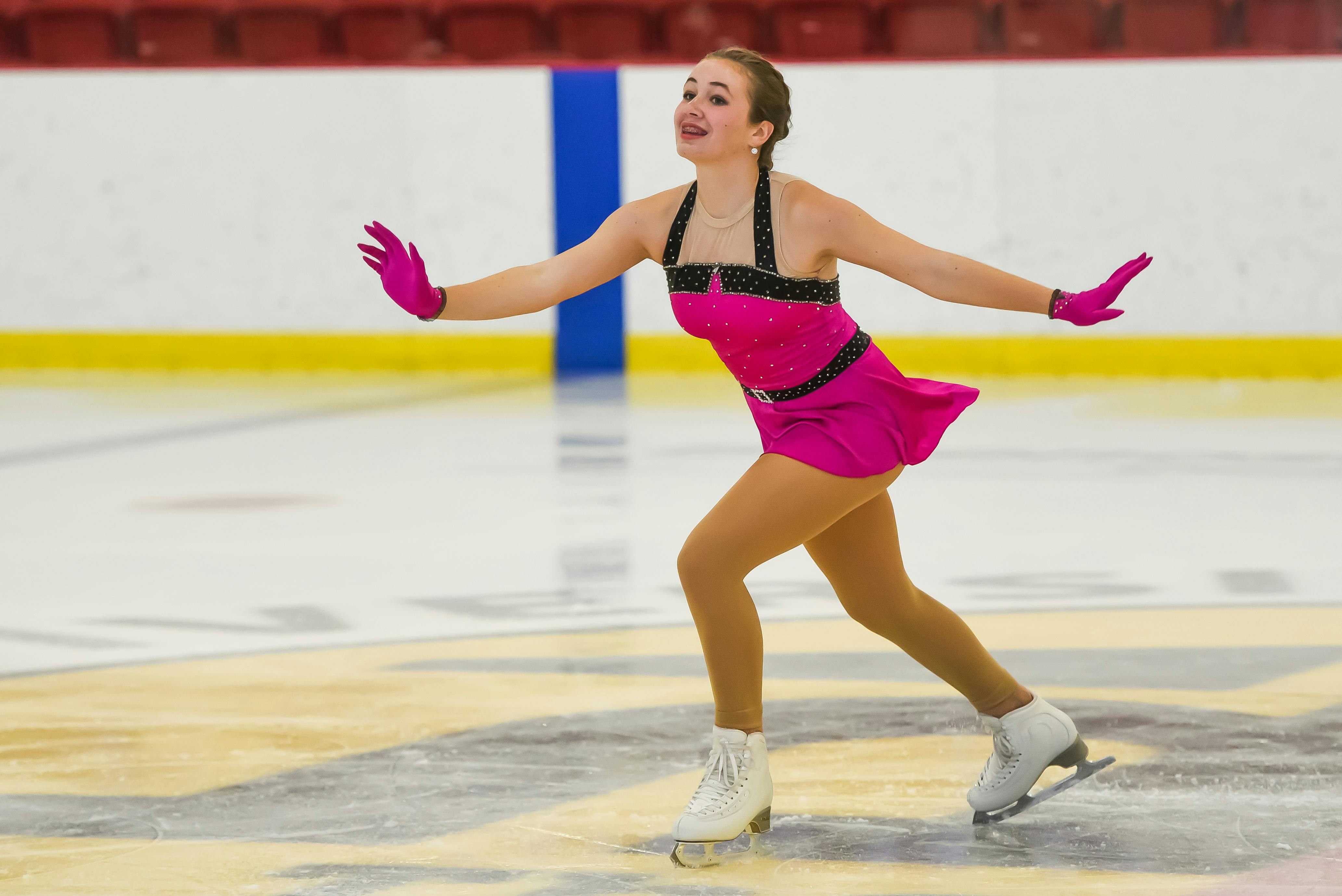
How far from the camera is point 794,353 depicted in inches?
117

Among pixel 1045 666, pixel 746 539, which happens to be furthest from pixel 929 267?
pixel 1045 666

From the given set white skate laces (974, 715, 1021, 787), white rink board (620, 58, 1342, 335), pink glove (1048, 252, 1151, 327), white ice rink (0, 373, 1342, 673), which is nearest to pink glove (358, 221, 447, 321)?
pink glove (1048, 252, 1151, 327)

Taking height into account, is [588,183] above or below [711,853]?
above

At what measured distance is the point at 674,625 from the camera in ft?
15.2

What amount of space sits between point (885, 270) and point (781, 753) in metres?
0.99

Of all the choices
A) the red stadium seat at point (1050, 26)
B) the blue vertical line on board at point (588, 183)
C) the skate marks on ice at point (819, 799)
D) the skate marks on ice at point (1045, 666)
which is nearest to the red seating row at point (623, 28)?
the red stadium seat at point (1050, 26)

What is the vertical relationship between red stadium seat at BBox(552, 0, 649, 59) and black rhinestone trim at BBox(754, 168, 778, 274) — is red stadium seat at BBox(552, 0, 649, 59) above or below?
above

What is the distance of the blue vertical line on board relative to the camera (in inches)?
428

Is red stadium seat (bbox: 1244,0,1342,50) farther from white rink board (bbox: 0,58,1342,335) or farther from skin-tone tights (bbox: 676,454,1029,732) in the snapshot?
skin-tone tights (bbox: 676,454,1029,732)

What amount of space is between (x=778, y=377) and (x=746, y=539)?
0.91 feet

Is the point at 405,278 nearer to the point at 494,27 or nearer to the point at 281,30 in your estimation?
the point at 494,27

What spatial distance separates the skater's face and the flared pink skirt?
0.39 m

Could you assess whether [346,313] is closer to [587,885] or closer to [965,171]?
[965,171]

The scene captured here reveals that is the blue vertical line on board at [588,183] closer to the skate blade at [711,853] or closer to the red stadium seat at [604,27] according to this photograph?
the red stadium seat at [604,27]
